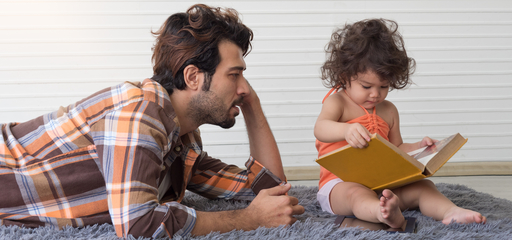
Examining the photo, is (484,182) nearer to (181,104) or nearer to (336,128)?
(336,128)

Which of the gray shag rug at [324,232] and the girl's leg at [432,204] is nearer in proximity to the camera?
the gray shag rug at [324,232]

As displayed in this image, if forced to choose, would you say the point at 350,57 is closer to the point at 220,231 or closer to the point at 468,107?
the point at 220,231

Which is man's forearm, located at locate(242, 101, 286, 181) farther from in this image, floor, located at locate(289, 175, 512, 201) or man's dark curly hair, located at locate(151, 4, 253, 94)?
floor, located at locate(289, 175, 512, 201)

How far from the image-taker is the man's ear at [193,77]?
59.9 inches

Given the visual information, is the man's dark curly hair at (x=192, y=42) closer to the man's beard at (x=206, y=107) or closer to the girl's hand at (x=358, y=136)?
the man's beard at (x=206, y=107)

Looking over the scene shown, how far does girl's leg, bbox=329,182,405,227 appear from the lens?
129cm

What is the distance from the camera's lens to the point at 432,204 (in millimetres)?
1524

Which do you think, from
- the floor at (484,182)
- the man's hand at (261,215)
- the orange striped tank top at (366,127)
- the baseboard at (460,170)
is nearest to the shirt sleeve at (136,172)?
the man's hand at (261,215)

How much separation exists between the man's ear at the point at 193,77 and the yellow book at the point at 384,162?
1.84 ft

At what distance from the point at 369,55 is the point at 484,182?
1879 millimetres

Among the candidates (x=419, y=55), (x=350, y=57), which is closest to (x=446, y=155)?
(x=350, y=57)

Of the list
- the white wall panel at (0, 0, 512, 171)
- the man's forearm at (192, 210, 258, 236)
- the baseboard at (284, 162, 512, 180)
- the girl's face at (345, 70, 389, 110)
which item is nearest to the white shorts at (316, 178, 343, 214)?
the girl's face at (345, 70, 389, 110)

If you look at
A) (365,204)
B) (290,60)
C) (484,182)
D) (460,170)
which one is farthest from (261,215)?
(460,170)

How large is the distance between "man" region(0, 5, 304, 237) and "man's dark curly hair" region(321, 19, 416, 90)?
43 centimetres
